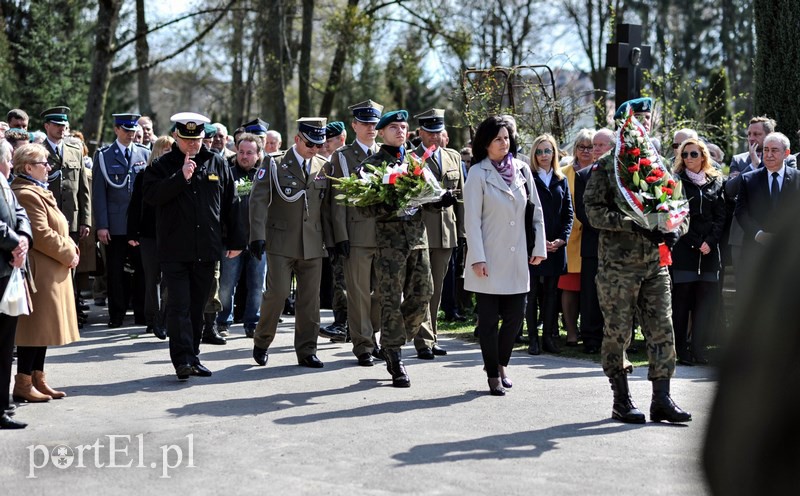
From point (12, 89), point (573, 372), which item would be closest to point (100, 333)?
point (573, 372)

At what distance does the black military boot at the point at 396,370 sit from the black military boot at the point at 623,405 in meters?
1.92

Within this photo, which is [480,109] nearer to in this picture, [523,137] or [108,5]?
[523,137]

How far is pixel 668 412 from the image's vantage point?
6.95 m

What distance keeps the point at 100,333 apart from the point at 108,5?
1093 centimetres

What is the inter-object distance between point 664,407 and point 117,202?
7.63m

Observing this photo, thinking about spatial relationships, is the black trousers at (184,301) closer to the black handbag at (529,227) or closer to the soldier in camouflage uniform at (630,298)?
the black handbag at (529,227)

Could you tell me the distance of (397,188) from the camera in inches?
327

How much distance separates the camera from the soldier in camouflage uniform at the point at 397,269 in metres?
8.50

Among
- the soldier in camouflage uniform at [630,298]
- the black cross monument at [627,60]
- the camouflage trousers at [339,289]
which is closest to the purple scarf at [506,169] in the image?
the soldier in camouflage uniform at [630,298]

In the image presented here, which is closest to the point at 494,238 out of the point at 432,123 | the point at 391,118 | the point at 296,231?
the point at 391,118

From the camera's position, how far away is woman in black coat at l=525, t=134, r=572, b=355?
34.0ft

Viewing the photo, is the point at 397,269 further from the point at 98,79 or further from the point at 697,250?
the point at 98,79

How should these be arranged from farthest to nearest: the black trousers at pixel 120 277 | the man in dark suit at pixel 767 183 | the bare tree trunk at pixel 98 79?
the bare tree trunk at pixel 98 79, the black trousers at pixel 120 277, the man in dark suit at pixel 767 183

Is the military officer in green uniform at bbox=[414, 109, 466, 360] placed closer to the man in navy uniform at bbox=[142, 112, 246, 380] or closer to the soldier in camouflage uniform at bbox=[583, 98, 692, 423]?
the man in navy uniform at bbox=[142, 112, 246, 380]
